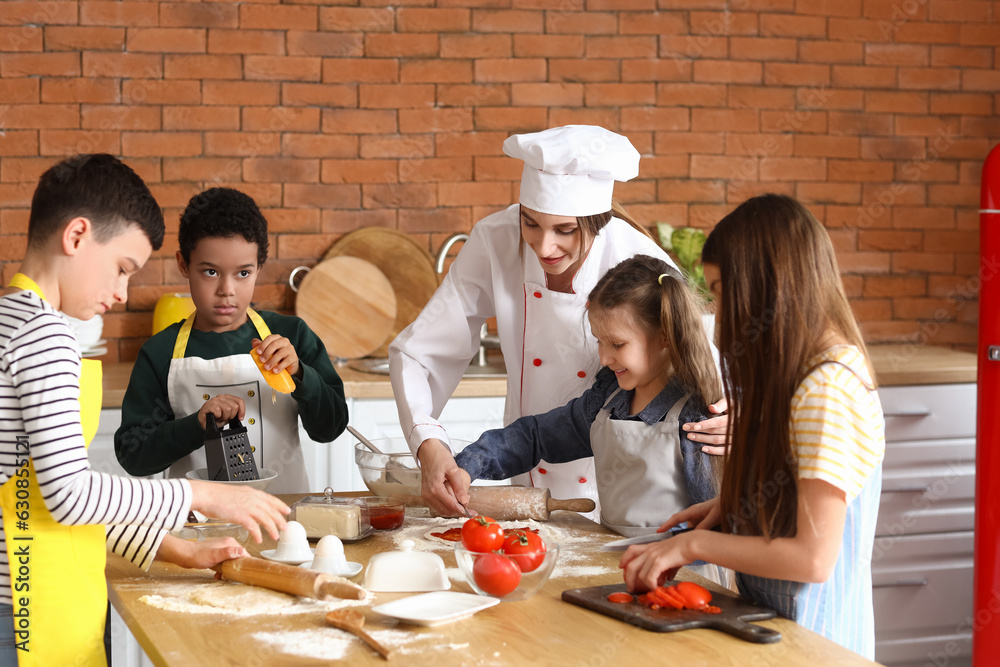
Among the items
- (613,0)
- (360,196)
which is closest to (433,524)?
(360,196)

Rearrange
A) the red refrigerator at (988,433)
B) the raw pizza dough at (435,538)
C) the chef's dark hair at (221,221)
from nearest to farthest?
the raw pizza dough at (435,538) < the chef's dark hair at (221,221) < the red refrigerator at (988,433)

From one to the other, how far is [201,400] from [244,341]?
17cm

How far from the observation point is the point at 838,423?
3.76 ft

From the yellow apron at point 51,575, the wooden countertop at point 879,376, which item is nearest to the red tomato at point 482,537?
the yellow apron at point 51,575

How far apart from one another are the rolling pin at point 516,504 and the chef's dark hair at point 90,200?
0.72 m

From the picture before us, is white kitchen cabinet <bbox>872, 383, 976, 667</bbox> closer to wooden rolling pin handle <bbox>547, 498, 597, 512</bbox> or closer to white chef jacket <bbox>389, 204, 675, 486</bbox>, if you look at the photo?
white chef jacket <bbox>389, 204, 675, 486</bbox>

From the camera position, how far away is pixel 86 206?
1215 mm

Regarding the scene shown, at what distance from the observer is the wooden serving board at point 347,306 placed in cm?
316

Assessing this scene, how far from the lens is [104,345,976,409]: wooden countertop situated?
2.78 m

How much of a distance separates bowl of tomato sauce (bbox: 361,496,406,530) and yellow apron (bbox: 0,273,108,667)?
456 millimetres

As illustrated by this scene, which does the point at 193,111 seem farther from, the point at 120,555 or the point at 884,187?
the point at 884,187

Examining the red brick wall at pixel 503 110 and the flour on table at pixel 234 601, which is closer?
the flour on table at pixel 234 601

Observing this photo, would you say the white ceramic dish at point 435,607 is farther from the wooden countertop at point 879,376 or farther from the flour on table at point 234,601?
the wooden countertop at point 879,376

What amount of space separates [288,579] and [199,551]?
6.9 inches
